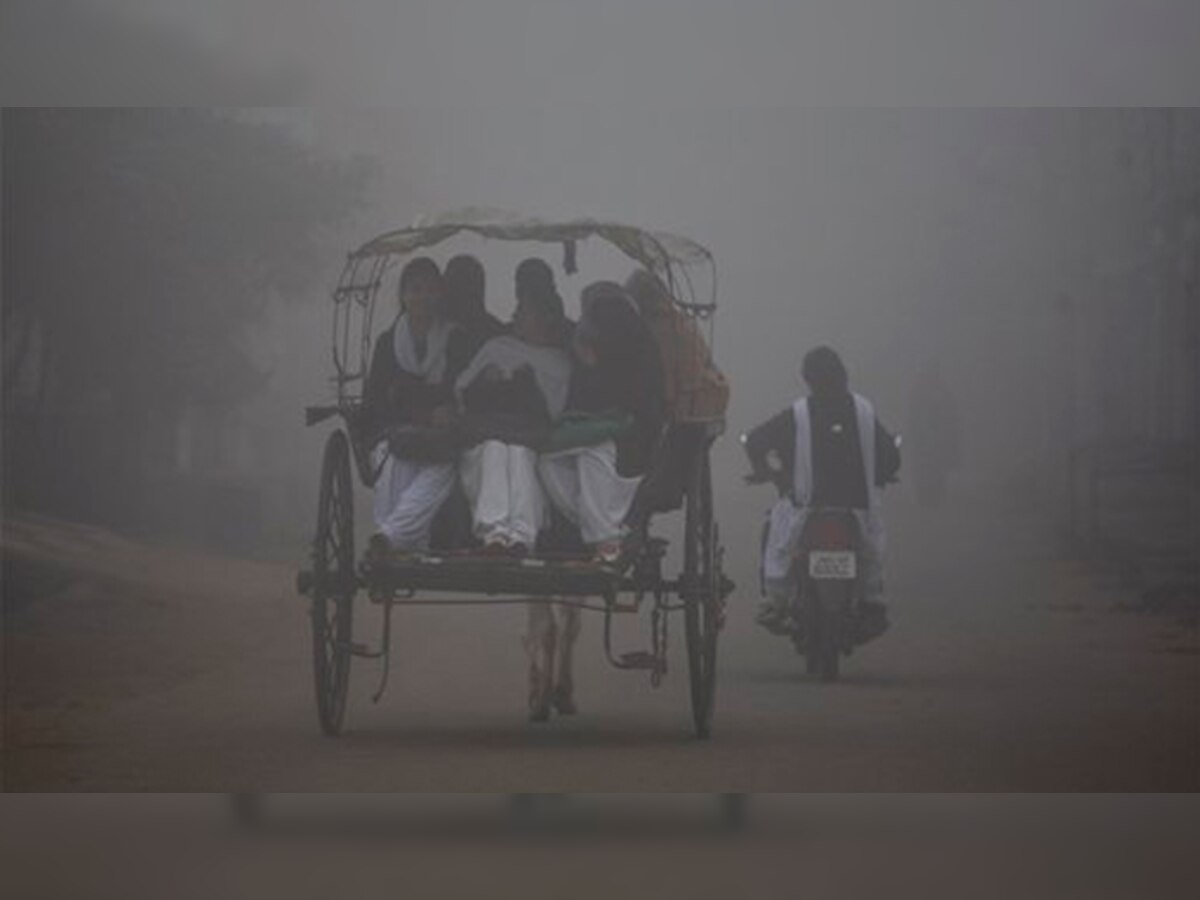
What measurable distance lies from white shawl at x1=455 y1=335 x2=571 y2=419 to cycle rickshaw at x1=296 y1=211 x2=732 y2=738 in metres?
0.27

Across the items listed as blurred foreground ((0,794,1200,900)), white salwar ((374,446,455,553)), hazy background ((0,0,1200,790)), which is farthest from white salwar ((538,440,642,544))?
blurred foreground ((0,794,1200,900))

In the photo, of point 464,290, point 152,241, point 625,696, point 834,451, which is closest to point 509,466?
point 464,290

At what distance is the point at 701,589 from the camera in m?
8.97

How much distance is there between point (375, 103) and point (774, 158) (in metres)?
1.23

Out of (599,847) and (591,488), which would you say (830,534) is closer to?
(591,488)

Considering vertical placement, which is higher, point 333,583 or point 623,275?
point 623,275

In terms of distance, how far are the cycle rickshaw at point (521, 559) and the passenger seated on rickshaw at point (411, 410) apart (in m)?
0.05

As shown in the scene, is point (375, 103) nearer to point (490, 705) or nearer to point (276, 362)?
point (276, 362)

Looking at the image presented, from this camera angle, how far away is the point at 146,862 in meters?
9.02

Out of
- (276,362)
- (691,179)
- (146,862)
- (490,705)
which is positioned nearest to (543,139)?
(691,179)

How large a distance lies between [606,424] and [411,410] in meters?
0.59

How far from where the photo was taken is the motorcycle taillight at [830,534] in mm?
9305

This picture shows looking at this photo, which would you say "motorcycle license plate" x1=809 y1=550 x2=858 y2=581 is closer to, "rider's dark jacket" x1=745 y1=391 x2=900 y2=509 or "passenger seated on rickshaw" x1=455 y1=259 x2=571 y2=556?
"rider's dark jacket" x1=745 y1=391 x2=900 y2=509

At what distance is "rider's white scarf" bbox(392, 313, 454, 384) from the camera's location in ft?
29.9
